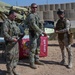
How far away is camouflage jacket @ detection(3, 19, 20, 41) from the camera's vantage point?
727cm

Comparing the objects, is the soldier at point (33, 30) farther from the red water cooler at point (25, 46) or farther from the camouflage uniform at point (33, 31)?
the red water cooler at point (25, 46)

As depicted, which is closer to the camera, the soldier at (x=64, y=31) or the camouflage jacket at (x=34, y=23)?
the camouflage jacket at (x=34, y=23)

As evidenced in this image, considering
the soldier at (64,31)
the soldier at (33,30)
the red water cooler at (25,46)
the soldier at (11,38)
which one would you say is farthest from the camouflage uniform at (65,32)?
the soldier at (11,38)

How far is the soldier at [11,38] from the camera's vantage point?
7.30 m

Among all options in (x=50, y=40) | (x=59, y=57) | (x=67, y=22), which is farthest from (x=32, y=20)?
(x=50, y=40)

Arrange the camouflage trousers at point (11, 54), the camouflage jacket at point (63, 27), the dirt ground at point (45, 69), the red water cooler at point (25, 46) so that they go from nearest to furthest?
1. the camouflage trousers at point (11, 54)
2. the dirt ground at point (45, 69)
3. the camouflage jacket at point (63, 27)
4. the red water cooler at point (25, 46)

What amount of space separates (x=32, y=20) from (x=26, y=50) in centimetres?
147

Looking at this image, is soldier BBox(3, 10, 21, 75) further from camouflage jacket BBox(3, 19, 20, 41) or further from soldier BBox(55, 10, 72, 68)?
soldier BBox(55, 10, 72, 68)

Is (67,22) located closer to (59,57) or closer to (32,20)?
(32,20)

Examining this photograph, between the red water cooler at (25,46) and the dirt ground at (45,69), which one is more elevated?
the red water cooler at (25,46)

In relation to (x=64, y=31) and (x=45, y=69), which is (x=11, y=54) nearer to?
(x=45, y=69)

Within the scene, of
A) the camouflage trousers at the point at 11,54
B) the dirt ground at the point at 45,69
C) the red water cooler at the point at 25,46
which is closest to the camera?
the camouflage trousers at the point at 11,54

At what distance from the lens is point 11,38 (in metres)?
7.27

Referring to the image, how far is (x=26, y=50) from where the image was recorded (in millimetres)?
9594
